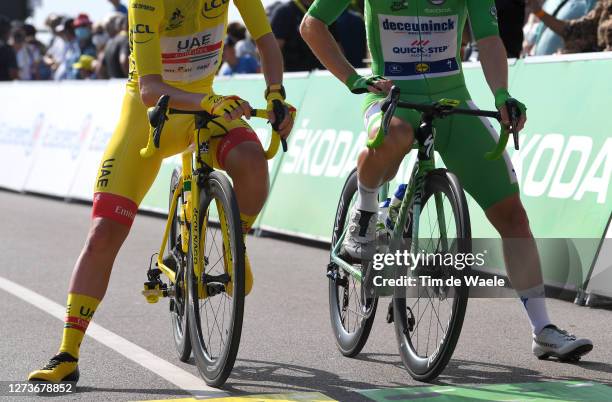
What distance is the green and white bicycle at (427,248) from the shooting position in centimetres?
522

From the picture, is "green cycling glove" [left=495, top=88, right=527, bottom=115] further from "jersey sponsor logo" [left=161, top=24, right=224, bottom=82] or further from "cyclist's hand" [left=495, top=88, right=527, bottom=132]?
"jersey sponsor logo" [left=161, top=24, right=224, bottom=82]

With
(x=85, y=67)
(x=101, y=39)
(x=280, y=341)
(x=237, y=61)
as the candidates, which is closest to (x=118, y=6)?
(x=101, y=39)

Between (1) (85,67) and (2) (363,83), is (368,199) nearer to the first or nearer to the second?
(2) (363,83)

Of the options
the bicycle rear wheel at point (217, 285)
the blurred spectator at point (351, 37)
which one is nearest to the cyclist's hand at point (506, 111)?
the bicycle rear wheel at point (217, 285)

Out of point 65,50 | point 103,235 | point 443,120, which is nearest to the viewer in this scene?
point 103,235

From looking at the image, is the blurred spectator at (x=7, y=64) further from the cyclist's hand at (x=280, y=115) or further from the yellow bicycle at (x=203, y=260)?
the cyclist's hand at (x=280, y=115)

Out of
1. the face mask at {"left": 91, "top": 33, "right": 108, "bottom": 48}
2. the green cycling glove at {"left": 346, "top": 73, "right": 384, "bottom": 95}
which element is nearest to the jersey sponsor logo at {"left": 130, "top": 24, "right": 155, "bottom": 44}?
the green cycling glove at {"left": 346, "top": 73, "right": 384, "bottom": 95}

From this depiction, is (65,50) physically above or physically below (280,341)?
above

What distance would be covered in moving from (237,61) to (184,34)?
380 inches

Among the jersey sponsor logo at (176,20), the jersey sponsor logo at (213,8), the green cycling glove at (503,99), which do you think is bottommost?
the green cycling glove at (503,99)

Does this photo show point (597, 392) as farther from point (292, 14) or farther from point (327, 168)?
point (292, 14)

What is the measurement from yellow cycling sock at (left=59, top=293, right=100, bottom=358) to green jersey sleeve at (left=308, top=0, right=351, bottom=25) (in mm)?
1760

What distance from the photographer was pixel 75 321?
5441mm

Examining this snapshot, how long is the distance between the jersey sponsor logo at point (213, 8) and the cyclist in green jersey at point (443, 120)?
0.48m
